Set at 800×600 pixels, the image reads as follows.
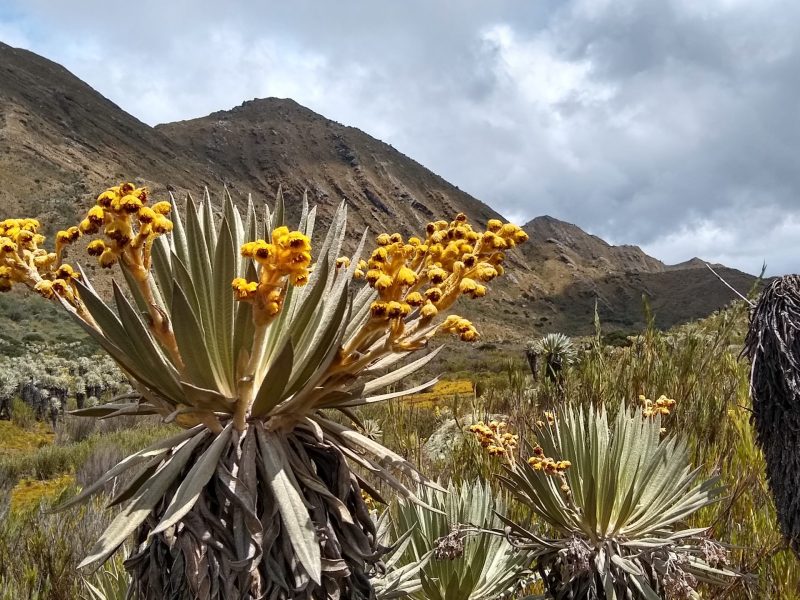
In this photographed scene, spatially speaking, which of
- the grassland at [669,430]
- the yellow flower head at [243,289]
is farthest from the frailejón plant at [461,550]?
the yellow flower head at [243,289]

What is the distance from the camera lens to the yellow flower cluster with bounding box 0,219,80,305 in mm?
1521

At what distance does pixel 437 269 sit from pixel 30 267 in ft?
3.46

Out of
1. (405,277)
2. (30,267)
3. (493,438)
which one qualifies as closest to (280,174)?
(493,438)

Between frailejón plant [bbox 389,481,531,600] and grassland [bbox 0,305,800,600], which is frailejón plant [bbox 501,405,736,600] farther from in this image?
grassland [bbox 0,305,800,600]

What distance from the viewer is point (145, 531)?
1.52 m

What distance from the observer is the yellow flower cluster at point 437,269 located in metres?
1.46

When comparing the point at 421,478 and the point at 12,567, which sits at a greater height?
the point at 421,478

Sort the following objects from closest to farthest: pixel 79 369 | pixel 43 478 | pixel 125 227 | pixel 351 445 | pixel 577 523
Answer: pixel 125 227 < pixel 351 445 < pixel 577 523 < pixel 43 478 < pixel 79 369

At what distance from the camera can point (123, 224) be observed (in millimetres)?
1458

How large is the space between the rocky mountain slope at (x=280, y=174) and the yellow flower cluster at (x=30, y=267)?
158 ft

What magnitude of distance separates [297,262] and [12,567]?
382 centimetres

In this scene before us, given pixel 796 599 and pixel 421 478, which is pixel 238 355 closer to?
pixel 421 478

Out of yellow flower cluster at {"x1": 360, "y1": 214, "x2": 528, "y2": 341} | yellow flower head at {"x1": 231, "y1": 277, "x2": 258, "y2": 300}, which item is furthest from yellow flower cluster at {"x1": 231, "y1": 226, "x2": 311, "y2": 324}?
yellow flower cluster at {"x1": 360, "y1": 214, "x2": 528, "y2": 341}

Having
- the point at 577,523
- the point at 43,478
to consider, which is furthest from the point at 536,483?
the point at 43,478
